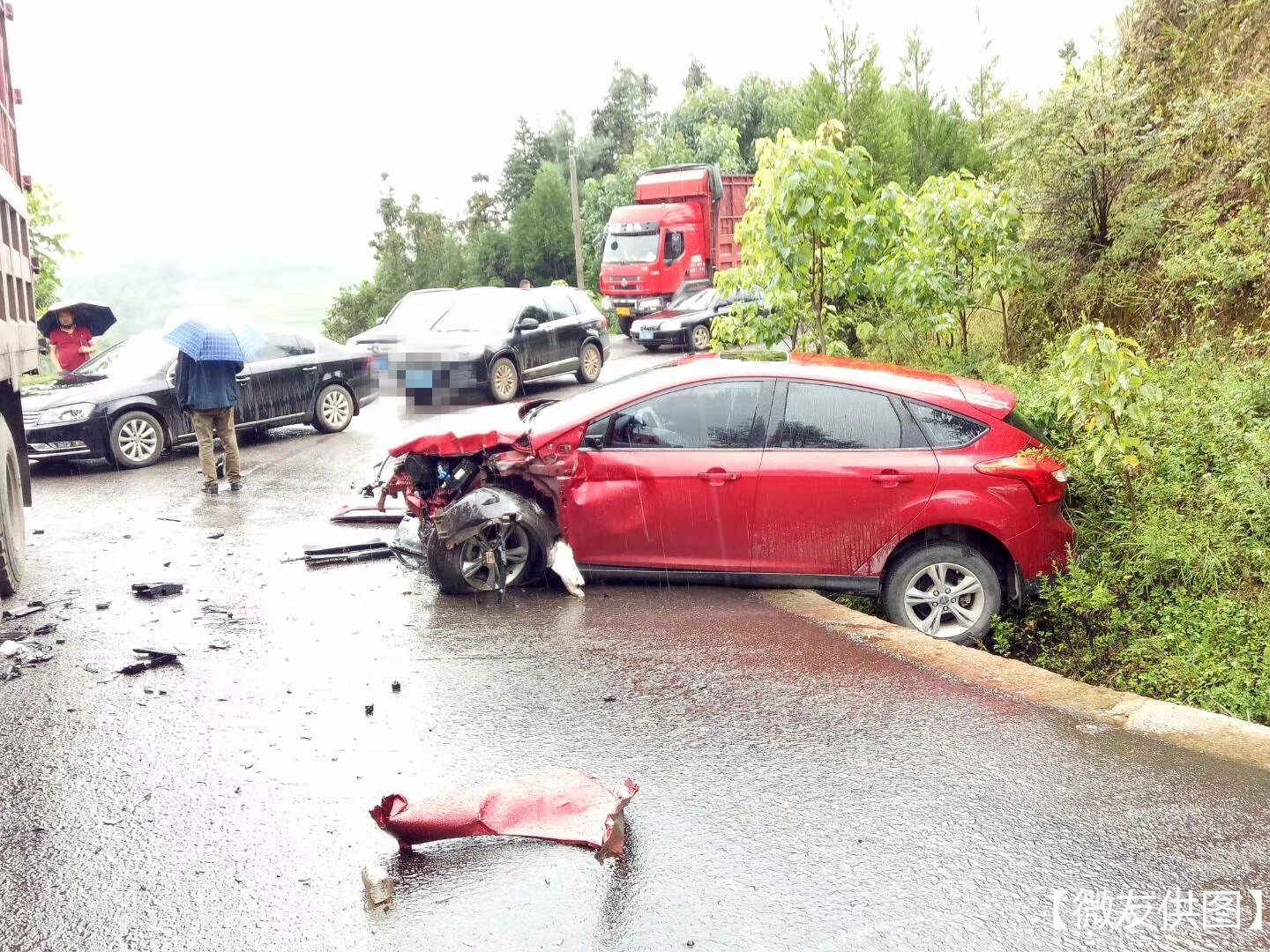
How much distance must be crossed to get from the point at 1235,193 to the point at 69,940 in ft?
38.0

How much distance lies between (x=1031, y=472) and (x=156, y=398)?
392 inches

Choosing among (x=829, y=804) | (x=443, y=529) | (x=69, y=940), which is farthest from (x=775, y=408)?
(x=69, y=940)

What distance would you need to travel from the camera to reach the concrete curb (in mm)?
4988

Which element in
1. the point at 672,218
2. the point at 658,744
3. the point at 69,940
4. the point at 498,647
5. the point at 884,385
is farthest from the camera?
the point at 672,218

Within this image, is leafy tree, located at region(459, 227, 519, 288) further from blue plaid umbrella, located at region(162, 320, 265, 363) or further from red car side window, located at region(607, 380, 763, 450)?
red car side window, located at region(607, 380, 763, 450)

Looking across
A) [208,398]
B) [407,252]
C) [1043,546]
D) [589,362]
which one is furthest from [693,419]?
[407,252]

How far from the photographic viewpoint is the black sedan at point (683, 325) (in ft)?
84.5

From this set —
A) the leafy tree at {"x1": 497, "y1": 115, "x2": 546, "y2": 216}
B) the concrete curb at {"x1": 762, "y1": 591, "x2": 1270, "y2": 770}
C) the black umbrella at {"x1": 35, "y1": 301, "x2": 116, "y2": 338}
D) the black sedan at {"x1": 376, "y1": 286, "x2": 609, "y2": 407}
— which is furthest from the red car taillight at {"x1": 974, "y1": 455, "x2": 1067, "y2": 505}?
the leafy tree at {"x1": 497, "y1": 115, "x2": 546, "y2": 216}

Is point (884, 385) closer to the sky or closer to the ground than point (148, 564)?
closer to the sky

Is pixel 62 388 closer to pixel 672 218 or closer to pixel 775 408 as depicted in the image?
pixel 775 408

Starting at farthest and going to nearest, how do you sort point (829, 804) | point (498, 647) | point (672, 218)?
point (672, 218), point (498, 647), point (829, 804)

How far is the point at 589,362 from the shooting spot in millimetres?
20156

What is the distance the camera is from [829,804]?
4.39 meters

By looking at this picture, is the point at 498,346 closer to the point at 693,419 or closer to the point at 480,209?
the point at 693,419
